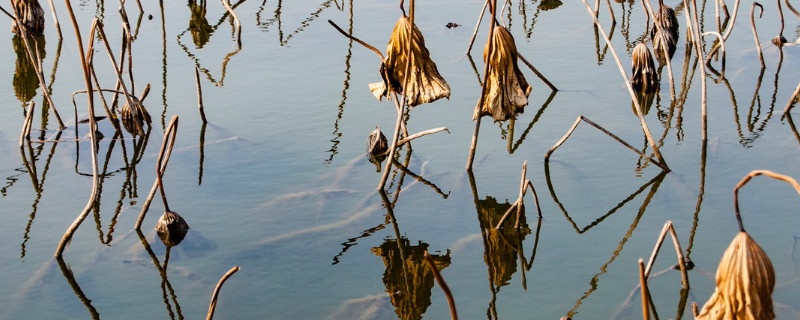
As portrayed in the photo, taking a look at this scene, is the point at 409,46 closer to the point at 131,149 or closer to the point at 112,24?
the point at 131,149

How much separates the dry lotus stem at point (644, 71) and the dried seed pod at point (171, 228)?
430 centimetres

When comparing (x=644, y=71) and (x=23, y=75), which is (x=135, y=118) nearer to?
(x=23, y=75)

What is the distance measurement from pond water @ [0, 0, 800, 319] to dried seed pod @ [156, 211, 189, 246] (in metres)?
0.06

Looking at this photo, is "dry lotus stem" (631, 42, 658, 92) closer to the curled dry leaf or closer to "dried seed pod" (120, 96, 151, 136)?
the curled dry leaf

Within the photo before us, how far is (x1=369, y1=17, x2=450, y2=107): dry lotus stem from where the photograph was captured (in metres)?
5.32

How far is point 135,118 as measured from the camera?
22.4 ft

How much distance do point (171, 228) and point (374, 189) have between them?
1.43 meters

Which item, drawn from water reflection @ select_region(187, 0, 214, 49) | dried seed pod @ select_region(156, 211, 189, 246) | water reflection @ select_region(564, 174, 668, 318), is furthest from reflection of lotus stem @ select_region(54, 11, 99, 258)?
water reflection @ select_region(187, 0, 214, 49)

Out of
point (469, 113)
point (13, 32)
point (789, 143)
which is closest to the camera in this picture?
point (789, 143)

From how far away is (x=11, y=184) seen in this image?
6320mm

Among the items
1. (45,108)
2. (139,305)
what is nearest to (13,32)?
(45,108)

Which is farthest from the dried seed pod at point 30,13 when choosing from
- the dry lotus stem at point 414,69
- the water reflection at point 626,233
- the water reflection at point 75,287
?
the water reflection at point 626,233

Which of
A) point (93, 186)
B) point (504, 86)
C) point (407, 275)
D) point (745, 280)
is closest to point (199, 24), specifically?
point (504, 86)

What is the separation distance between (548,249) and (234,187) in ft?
7.21
